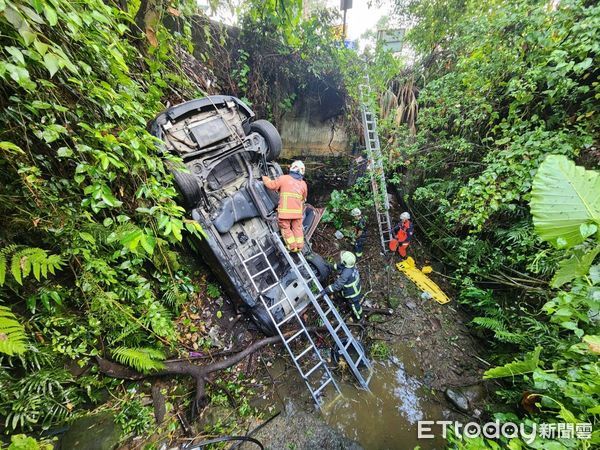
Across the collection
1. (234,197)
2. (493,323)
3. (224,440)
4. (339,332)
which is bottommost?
(493,323)

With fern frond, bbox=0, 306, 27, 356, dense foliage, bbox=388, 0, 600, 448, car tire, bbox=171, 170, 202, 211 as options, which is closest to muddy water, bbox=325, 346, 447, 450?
dense foliage, bbox=388, 0, 600, 448

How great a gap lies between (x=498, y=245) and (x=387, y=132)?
125 inches

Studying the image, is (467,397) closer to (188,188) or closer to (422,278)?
(422,278)

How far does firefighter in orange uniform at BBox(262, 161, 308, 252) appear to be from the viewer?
330cm

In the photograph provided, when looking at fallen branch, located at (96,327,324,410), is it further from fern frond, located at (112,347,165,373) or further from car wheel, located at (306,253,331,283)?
car wheel, located at (306,253,331,283)

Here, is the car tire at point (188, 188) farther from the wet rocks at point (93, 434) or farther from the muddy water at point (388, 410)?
the muddy water at point (388, 410)

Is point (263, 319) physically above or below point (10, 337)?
below

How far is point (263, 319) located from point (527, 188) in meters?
3.60

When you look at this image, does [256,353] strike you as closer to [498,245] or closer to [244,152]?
[244,152]

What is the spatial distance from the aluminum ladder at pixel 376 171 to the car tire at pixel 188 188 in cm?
346

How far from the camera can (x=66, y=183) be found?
1851 mm

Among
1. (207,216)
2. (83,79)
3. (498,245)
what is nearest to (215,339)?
(207,216)

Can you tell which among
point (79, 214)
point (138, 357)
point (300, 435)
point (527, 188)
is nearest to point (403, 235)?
point (527, 188)

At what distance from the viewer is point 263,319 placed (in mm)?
3061
